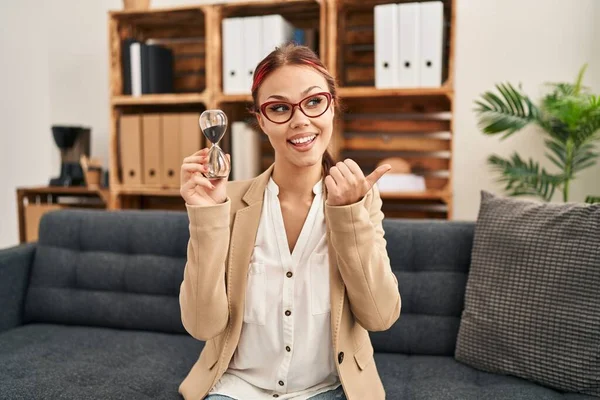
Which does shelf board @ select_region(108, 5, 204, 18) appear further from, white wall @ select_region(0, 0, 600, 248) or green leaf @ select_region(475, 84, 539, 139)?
green leaf @ select_region(475, 84, 539, 139)

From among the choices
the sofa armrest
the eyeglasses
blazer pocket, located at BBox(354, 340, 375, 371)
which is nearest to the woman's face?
the eyeglasses

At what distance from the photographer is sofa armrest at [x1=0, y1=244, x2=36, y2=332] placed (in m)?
1.84

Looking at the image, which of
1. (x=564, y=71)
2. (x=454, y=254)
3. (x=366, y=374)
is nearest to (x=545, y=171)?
(x=564, y=71)

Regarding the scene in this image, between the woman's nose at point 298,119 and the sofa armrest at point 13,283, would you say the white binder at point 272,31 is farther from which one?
the woman's nose at point 298,119

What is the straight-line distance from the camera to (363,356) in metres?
1.18

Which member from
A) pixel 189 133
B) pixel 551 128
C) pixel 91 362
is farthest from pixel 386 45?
pixel 91 362

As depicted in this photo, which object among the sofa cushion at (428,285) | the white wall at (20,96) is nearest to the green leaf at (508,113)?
the sofa cushion at (428,285)

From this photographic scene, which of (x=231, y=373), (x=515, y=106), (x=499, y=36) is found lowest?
(x=231, y=373)

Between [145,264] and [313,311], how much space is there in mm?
911

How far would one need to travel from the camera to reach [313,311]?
3.77ft

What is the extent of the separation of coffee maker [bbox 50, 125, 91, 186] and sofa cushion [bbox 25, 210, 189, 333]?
1224 mm

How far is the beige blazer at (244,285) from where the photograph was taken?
1047 millimetres

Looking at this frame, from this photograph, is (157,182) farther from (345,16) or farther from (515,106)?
(515,106)

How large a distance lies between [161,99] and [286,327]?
6.68 ft
